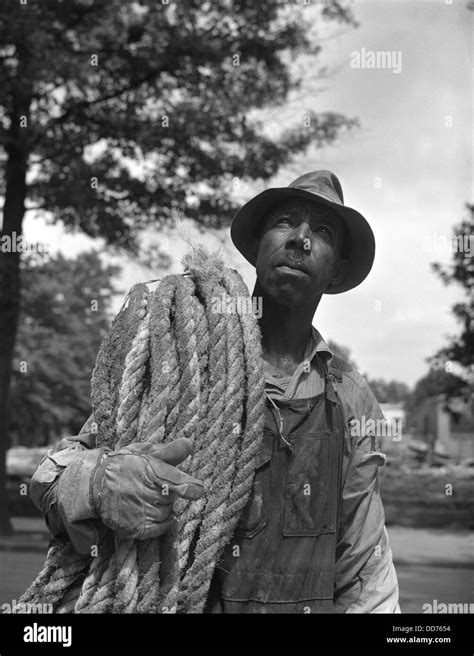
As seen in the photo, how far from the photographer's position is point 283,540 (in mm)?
1915

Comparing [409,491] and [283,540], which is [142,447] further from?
[409,491]

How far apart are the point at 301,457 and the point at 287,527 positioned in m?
0.17

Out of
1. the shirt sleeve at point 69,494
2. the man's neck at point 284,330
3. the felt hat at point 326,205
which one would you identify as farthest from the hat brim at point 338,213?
the shirt sleeve at point 69,494

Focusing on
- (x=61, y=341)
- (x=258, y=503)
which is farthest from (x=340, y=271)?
(x=61, y=341)

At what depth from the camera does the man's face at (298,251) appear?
2.01 m

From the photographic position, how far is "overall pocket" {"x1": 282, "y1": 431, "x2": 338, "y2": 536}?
193 cm

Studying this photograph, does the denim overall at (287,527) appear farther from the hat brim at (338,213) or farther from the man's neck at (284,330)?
the hat brim at (338,213)

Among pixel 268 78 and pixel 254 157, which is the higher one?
pixel 268 78

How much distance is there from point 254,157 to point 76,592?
7.72 metres

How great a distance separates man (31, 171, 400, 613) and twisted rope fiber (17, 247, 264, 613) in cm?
8

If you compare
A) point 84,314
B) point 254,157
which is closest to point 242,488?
point 254,157

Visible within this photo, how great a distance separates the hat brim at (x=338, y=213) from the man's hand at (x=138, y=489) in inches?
29.8

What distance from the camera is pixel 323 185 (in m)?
2.11

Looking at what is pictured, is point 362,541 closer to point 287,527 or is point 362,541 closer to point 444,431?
point 287,527
